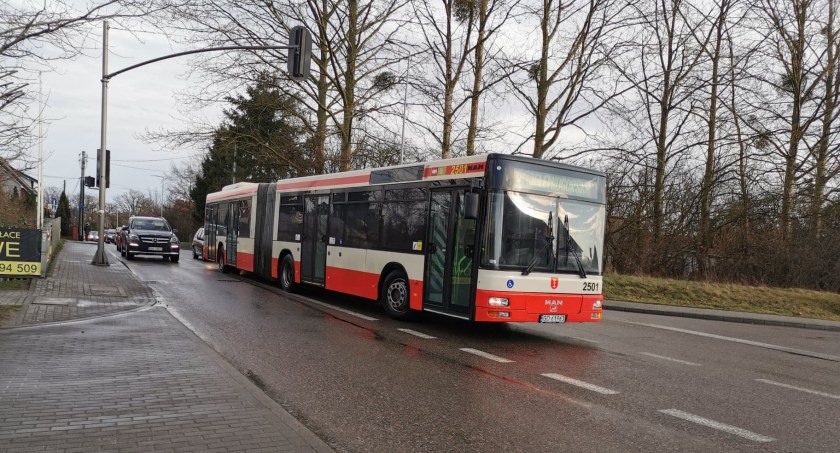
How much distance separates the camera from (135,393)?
18.8 feet

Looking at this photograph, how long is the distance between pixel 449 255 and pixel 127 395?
574cm

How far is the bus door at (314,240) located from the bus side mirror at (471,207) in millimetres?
5596

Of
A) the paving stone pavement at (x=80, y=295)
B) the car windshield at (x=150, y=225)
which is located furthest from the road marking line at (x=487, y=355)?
the car windshield at (x=150, y=225)

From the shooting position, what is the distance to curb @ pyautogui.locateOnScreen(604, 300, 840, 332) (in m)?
15.3

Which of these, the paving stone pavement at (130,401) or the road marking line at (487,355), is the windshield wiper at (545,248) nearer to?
the road marking line at (487,355)

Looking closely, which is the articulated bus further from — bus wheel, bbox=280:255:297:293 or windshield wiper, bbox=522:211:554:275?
bus wheel, bbox=280:255:297:293

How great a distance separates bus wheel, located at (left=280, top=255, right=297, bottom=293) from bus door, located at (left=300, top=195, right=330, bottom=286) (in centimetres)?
63

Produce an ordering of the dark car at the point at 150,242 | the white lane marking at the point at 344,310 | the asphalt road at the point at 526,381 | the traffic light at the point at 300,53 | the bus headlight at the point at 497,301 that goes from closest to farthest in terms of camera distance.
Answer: the asphalt road at the point at 526,381, the bus headlight at the point at 497,301, the white lane marking at the point at 344,310, the traffic light at the point at 300,53, the dark car at the point at 150,242

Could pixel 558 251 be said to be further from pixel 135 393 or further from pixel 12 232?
pixel 12 232

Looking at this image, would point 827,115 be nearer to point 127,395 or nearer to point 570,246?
point 570,246

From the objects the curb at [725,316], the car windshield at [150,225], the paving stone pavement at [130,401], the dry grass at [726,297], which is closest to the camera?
the paving stone pavement at [130,401]

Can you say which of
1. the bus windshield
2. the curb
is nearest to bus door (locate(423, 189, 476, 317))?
the bus windshield

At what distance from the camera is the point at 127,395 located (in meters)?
5.64

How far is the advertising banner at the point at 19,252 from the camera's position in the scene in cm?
1388
